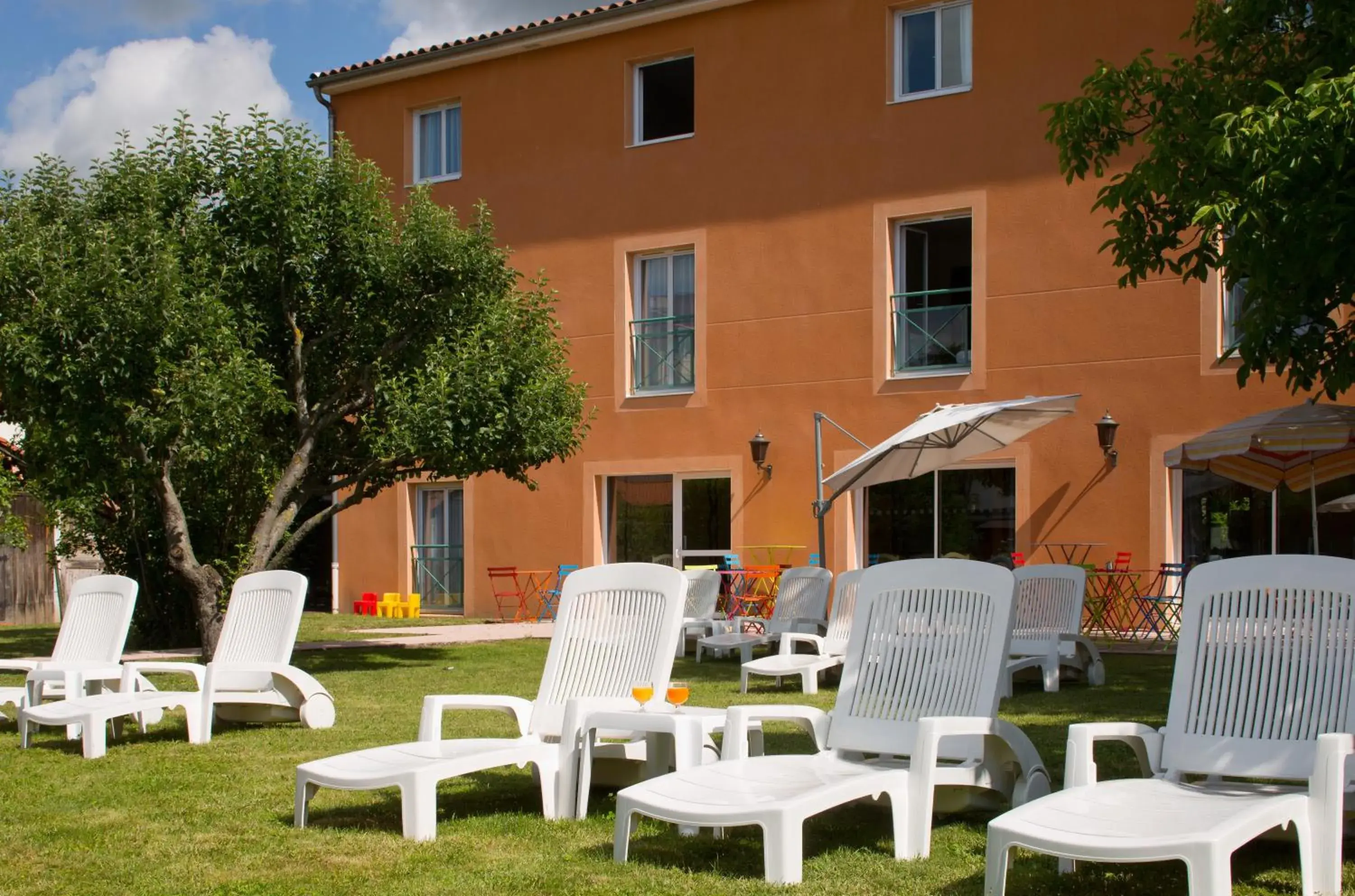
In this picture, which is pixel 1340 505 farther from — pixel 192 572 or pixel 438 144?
pixel 438 144

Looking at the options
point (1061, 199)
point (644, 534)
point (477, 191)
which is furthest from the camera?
point (477, 191)

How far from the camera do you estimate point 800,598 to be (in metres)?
14.5

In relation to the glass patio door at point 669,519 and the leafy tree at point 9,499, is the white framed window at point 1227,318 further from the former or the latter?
the leafy tree at point 9,499

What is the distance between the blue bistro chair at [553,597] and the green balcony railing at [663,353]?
8.60ft

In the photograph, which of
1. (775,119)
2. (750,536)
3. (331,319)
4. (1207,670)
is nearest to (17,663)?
(331,319)

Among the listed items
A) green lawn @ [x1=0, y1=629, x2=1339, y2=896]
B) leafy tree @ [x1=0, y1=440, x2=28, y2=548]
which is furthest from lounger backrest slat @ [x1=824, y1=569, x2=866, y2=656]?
leafy tree @ [x1=0, y1=440, x2=28, y2=548]

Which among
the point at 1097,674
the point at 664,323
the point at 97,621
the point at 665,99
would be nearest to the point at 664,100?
the point at 665,99

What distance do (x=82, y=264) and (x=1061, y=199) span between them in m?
10.7

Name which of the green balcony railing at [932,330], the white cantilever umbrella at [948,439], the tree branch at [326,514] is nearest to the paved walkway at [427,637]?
the tree branch at [326,514]

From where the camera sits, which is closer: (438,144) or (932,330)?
(932,330)

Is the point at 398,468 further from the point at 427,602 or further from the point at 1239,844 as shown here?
the point at 1239,844

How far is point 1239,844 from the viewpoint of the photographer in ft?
14.6

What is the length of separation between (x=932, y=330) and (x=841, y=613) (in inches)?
263

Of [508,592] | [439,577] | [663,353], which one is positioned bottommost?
[508,592]
